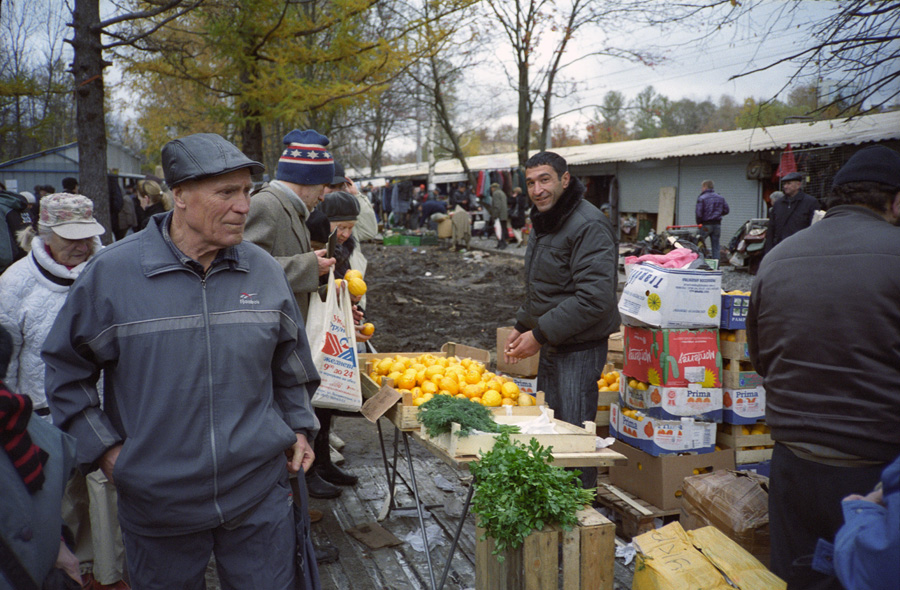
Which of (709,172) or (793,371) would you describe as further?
(709,172)

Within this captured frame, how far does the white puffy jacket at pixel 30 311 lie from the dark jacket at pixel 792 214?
1066 centimetres

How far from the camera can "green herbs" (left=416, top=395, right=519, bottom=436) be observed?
3.23 m

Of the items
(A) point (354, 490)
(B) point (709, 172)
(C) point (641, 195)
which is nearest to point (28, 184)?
(C) point (641, 195)

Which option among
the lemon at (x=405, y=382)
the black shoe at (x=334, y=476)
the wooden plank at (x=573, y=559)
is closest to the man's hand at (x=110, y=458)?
the wooden plank at (x=573, y=559)

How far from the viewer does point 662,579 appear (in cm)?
269

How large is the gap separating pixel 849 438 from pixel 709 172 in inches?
731

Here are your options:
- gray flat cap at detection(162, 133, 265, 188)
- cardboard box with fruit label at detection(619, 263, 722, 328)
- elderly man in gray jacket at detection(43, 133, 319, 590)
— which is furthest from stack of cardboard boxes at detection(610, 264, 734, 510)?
gray flat cap at detection(162, 133, 265, 188)

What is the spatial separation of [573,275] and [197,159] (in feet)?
7.91

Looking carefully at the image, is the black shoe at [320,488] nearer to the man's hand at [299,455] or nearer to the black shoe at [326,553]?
the black shoe at [326,553]

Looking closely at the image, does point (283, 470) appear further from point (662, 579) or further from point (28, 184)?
point (28, 184)

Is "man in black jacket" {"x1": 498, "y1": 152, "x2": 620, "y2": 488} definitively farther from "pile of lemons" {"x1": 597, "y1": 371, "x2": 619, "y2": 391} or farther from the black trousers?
the black trousers

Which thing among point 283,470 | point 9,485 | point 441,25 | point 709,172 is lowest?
point 283,470

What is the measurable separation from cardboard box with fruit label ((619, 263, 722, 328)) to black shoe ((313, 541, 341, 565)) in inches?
93.3

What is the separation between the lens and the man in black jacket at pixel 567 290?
12.9 ft
